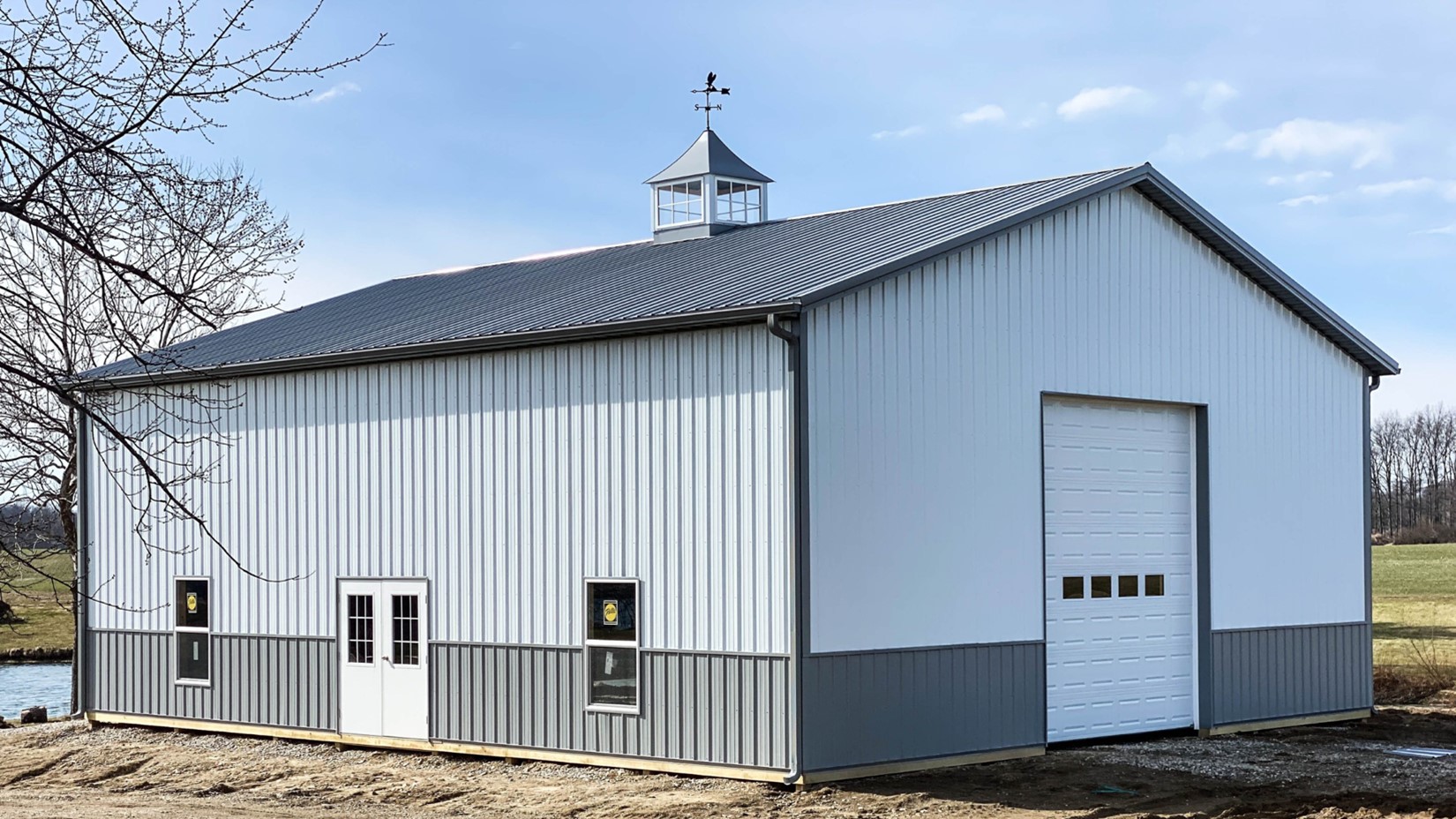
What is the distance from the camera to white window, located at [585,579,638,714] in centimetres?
1526

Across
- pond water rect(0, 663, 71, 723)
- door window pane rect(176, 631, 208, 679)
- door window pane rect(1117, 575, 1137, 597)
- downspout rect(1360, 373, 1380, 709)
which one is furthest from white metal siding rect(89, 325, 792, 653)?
downspout rect(1360, 373, 1380, 709)

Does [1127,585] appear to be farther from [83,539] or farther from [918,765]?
[83,539]

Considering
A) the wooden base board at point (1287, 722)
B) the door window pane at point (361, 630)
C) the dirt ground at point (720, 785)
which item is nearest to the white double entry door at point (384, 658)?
the door window pane at point (361, 630)

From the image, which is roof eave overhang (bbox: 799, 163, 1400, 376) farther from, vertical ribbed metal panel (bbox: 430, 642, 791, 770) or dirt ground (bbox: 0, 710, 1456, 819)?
dirt ground (bbox: 0, 710, 1456, 819)

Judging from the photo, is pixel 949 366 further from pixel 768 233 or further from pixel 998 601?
pixel 768 233

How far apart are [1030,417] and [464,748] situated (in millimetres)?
6118

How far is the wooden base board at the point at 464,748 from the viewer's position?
14484 mm

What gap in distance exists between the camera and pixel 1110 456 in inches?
682

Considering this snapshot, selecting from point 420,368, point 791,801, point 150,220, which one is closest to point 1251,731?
point 791,801

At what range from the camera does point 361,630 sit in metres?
17.6

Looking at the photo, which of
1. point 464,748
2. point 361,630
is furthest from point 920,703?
point 361,630

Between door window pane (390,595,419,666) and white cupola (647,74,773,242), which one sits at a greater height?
white cupola (647,74,773,242)

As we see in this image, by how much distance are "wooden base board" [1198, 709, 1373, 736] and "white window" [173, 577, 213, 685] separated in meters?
10.5

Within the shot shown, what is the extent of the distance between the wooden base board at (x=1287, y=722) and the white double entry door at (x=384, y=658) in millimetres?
7900
